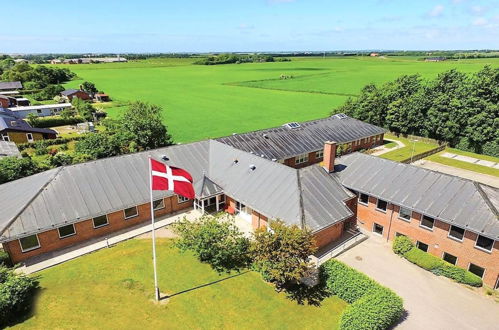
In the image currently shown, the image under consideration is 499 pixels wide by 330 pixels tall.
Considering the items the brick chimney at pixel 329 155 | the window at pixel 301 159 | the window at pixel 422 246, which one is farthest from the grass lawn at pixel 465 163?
the brick chimney at pixel 329 155

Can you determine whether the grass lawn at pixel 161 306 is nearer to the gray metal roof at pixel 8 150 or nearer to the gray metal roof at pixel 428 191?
the gray metal roof at pixel 428 191

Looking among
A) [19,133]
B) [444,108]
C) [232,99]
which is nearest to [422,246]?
[444,108]

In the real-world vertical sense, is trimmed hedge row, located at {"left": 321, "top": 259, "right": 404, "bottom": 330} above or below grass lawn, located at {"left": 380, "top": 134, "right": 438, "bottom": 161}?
above

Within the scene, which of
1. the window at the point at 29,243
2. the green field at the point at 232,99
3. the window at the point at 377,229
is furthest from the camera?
the green field at the point at 232,99

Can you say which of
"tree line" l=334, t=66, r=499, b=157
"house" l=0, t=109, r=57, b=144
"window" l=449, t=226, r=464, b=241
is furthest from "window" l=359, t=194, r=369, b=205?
"house" l=0, t=109, r=57, b=144

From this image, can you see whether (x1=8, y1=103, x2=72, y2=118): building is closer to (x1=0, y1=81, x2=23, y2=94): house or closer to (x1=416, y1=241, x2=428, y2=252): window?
(x1=0, y1=81, x2=23, y2=94): house

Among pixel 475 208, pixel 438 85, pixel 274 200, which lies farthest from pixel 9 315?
pixel 438 85
